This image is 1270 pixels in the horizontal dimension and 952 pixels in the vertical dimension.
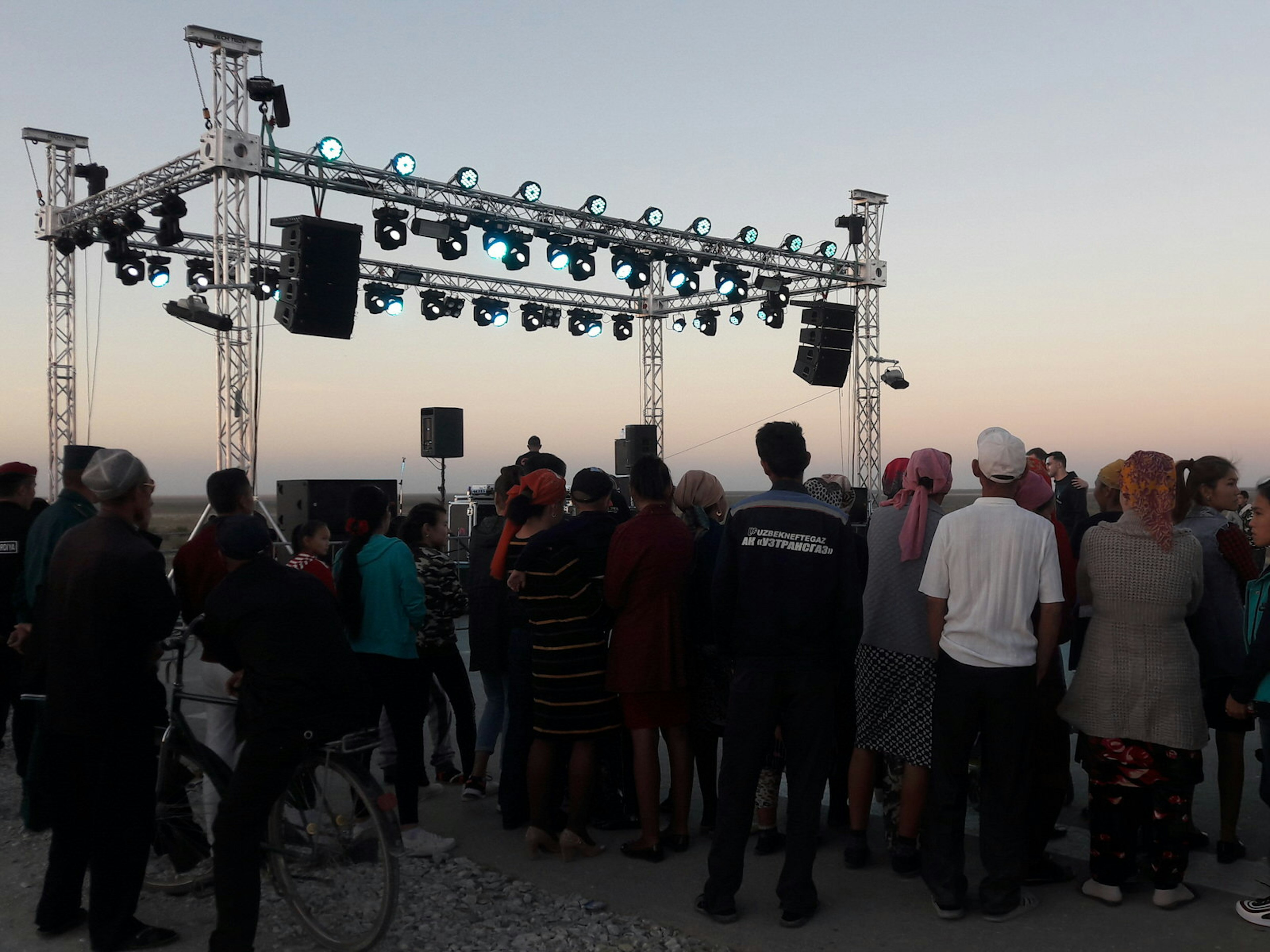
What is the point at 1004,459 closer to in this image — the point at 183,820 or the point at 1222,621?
the point at 1222,621

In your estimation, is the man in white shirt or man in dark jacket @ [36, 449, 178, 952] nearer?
man in dark jacket @ [36, 449, 178, 952]

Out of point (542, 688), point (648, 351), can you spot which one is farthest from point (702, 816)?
point (648, 351)

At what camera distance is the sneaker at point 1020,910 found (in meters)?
3.71

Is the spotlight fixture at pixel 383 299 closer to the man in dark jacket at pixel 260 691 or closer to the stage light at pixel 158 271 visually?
the stage light at pixel 158 271

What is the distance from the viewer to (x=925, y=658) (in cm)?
410

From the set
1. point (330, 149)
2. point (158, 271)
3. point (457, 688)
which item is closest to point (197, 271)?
point (158, 271)

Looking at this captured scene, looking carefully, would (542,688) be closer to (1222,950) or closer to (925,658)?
(925,658)

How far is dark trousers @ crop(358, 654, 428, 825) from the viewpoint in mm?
4605

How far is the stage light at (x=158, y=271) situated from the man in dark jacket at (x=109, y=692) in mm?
13011

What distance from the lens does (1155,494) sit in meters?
3.73

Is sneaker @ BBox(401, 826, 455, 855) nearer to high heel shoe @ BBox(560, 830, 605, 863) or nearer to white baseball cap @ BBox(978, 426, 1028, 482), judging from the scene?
high heel shoe @ BBox(560, 830, 605, 863)

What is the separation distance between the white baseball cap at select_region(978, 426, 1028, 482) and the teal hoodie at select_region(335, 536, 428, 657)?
2.47 meters

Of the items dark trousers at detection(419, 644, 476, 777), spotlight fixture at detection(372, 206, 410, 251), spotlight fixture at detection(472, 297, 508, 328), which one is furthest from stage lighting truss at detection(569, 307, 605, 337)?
dark trousers at detection(419, 644, 476, 777)

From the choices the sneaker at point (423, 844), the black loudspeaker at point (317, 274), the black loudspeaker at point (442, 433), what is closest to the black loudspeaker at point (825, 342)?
the black loudspeaker at point (442, 433)
